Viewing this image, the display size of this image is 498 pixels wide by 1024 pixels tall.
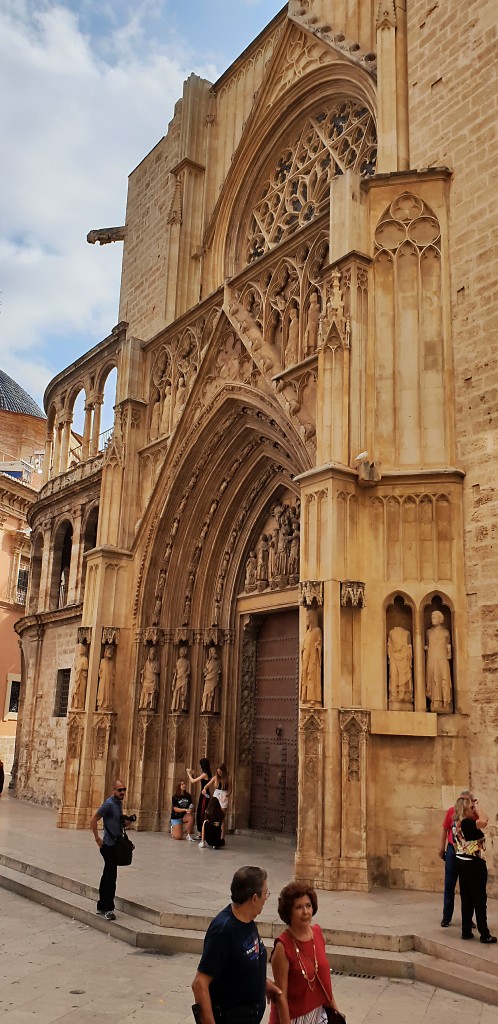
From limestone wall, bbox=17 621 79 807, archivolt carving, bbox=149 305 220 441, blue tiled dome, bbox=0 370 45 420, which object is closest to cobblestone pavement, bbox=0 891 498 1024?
archivolt carving, bbox=149 305 220 441

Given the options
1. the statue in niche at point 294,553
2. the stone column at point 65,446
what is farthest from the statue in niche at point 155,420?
the stone column at point 65,446

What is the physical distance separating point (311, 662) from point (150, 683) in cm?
593

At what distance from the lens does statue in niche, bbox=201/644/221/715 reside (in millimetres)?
15477

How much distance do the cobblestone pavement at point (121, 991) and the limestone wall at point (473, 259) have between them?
11.5ft

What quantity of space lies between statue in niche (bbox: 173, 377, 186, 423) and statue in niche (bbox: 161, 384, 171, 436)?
29 centimetres

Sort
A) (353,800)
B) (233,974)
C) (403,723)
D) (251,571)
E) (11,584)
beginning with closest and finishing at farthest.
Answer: (233,974) < (353,800) < (403,723) < (251,571) < (11,584)

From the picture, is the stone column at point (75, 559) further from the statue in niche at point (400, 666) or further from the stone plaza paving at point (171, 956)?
the statue in niche at point (400, 666)

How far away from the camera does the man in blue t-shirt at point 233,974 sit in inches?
131

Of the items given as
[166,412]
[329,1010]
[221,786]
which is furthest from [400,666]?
[166,412]

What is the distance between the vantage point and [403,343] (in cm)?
1152

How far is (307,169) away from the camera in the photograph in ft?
53.6

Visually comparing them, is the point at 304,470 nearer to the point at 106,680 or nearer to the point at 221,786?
the point at 221,786

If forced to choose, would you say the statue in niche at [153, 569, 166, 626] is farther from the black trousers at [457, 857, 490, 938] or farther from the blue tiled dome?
the blue tiled dome

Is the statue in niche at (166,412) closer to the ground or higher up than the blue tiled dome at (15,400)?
closer to the ground
